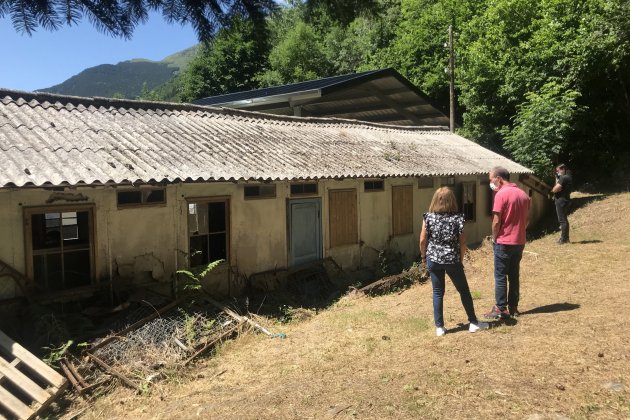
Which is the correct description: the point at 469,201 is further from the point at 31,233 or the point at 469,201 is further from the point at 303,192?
the point at 31,233

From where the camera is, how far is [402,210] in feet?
37.1

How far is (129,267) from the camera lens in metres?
6.99

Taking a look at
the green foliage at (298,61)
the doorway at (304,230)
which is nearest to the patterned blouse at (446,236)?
the doorway at (304,230)

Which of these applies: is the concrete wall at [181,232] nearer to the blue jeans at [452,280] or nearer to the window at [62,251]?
the window at [62,251]

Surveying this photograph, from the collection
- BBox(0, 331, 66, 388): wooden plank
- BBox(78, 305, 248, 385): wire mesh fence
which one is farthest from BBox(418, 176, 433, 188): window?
BBox(0, 331, 66, 388): wooden plank

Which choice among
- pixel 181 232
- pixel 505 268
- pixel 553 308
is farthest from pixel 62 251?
pixel 553 308

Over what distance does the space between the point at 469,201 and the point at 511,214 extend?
826 centimetres

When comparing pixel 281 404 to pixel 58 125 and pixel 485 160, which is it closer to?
pixel 58 125

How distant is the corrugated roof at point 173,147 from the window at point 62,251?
817 millimetres

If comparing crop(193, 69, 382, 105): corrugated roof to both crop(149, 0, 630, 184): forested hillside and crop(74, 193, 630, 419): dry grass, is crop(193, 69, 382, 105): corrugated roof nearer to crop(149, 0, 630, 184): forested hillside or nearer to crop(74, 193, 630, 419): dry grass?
crop(149, 0, 630, 184): forested hillside

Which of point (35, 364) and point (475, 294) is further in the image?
point (475, 294)

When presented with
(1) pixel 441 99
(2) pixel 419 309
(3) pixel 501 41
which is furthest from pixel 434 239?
(1) pixel 441 99

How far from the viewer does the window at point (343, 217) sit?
976cm

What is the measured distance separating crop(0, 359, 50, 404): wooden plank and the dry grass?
1.59ft
